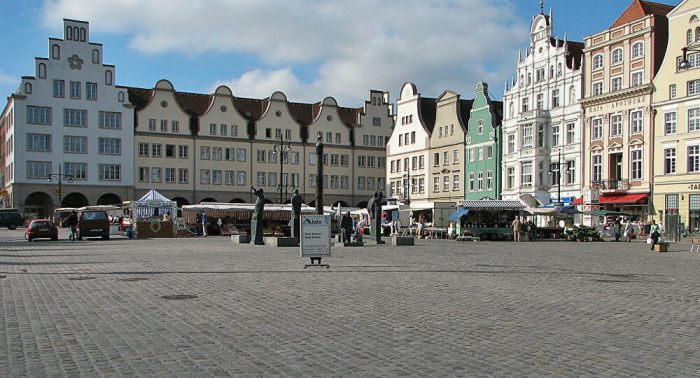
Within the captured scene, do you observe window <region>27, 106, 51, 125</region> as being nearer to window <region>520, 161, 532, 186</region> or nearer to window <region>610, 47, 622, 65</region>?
window <region>520, 161, 532, 186</region>

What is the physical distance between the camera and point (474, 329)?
8680mm

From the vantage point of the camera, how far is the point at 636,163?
5031 centimetres

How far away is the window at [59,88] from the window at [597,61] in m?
52.1

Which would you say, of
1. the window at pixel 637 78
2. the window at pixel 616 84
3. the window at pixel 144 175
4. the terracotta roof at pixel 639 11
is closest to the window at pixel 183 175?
the window at pixel 144 175

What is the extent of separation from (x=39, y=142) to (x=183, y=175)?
49.6 feet

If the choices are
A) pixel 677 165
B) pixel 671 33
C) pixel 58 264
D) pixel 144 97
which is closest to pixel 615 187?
pixel 677 165

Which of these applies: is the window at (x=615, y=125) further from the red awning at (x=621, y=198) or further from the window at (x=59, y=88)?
the window at (x=59, y=88)

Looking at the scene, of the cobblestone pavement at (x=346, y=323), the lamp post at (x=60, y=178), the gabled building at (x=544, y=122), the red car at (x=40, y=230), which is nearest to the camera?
the cobblestone pavement at (x=346, y=323)

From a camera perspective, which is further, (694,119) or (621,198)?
(621,198)

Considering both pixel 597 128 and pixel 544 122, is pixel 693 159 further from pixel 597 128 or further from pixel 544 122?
pixel 544 122

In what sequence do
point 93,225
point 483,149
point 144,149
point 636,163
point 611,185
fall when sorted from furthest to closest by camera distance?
1. point 144,149
2. point 483,149
3. point 611,185
4. point 636,163
5. point 93,225

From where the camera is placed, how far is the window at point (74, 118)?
71.2 metres

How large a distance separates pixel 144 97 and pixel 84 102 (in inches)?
288

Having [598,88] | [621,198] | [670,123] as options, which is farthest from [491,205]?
[598,88]
